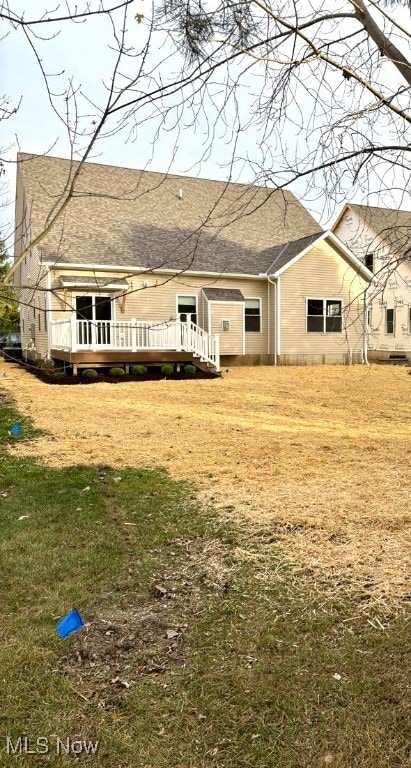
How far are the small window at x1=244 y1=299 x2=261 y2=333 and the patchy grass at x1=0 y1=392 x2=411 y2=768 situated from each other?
16165 millimetres

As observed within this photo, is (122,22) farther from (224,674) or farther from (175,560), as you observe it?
(175,560)

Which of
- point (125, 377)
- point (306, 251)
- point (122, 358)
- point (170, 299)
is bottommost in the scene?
point (125, 377)

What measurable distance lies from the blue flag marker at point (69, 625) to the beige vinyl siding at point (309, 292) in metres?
17.6

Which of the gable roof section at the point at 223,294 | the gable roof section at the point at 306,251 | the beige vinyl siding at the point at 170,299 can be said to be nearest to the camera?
the beige vinyl siding at the point at 170,299

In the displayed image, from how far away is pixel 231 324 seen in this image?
63.0 ft

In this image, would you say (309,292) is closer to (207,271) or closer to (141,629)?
(207,271)

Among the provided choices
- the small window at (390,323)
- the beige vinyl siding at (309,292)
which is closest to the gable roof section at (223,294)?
the beige vinyl siding at (309,292)

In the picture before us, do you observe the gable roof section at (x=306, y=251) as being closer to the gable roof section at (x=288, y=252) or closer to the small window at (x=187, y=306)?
the gable roof section at (x=288, y=252)

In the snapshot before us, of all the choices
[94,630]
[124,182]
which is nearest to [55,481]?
[94,630]

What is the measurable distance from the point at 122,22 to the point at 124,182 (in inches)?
798

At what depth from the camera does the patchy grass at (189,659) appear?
6.58 feet

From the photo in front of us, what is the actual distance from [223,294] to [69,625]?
55.8ft

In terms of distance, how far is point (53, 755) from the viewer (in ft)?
6.46

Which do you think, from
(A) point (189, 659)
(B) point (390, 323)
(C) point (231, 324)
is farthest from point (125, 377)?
(B) point (390, 323)
